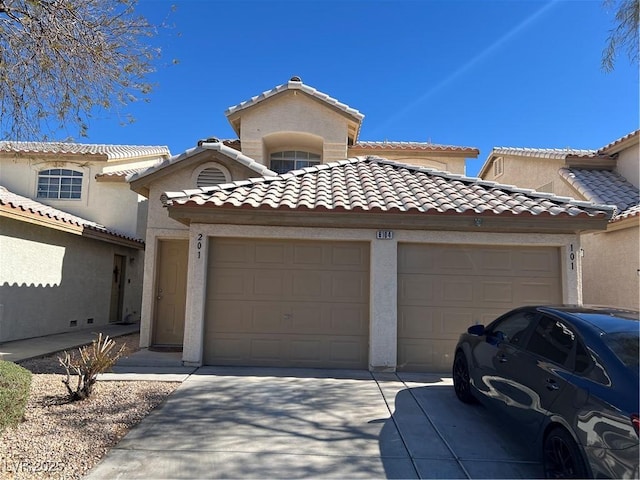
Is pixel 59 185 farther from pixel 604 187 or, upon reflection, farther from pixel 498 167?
pixel 604 187

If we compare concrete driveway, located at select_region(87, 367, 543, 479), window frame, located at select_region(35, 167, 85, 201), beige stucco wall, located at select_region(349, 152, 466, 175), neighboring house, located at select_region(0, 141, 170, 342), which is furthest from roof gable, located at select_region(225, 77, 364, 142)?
concrete driveway, located at select_region(87, 367, 543, 479)

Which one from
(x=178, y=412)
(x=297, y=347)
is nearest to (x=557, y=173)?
(x=297, y=347)

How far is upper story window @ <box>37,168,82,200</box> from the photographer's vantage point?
1756 cm

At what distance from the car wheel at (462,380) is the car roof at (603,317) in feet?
5.50

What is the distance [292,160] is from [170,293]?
7013mm

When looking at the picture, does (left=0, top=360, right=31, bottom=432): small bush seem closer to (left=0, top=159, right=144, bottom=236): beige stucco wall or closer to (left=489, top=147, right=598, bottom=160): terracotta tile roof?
(left=0, top=159, right=144, bottom=236): beige stucco wall

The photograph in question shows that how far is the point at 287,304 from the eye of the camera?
8617mm

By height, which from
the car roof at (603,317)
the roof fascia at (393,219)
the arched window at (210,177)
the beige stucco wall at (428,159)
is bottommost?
the car roof at (603,317)

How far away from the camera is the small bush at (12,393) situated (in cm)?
452

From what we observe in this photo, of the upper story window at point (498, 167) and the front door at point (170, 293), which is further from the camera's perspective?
the upper story window at point (498, 167)

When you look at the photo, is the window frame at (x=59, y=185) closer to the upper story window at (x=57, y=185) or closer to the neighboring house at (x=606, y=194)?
the upper story window at (x=57, y=185)

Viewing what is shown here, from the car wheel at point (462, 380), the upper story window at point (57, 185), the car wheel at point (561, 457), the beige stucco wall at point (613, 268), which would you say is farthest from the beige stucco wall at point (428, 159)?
the car wheel at point (561, 457)

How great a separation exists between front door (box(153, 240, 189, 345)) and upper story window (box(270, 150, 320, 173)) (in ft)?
19.5

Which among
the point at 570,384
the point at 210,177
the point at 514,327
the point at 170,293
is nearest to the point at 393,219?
the point at 514,327
